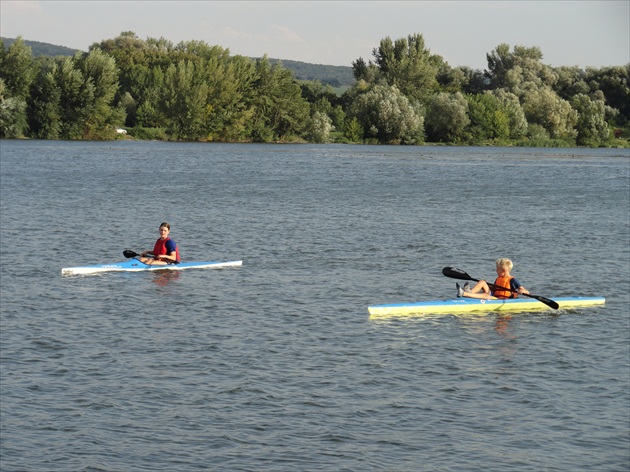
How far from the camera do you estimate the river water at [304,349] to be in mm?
13578

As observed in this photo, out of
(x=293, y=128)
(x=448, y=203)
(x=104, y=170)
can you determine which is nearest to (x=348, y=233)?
(x=448, y=203)

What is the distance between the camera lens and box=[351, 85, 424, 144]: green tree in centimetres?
11144

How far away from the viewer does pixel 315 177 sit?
6650 centimetres

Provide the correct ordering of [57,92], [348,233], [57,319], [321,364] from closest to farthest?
1. [321,364]
2. [57,319]
3. [348,233]
4. [57,92]

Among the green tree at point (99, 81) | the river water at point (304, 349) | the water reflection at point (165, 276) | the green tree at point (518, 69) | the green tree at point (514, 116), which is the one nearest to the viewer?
the river water at point (304, 349)

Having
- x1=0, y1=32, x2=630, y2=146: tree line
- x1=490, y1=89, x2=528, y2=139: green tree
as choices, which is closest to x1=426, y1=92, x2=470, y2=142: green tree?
x1=0, y1=32, x2=630, y2=146: tree line

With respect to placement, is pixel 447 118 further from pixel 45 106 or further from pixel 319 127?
pixel 45 106

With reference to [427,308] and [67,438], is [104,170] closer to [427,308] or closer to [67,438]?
[427,308]

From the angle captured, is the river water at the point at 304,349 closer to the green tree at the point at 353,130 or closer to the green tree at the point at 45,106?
the green tree at the point at 45,106

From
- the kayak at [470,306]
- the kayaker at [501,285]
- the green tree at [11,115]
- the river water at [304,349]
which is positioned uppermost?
the green tree at [11,115]

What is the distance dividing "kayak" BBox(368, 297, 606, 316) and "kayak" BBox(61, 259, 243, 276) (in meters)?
7.50

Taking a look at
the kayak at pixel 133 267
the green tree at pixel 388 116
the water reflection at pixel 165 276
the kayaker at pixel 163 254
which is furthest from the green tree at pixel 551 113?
the water reflection at pixel 165 276

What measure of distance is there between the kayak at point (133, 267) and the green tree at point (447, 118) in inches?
3547

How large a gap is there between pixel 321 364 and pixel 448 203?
33777 mm
